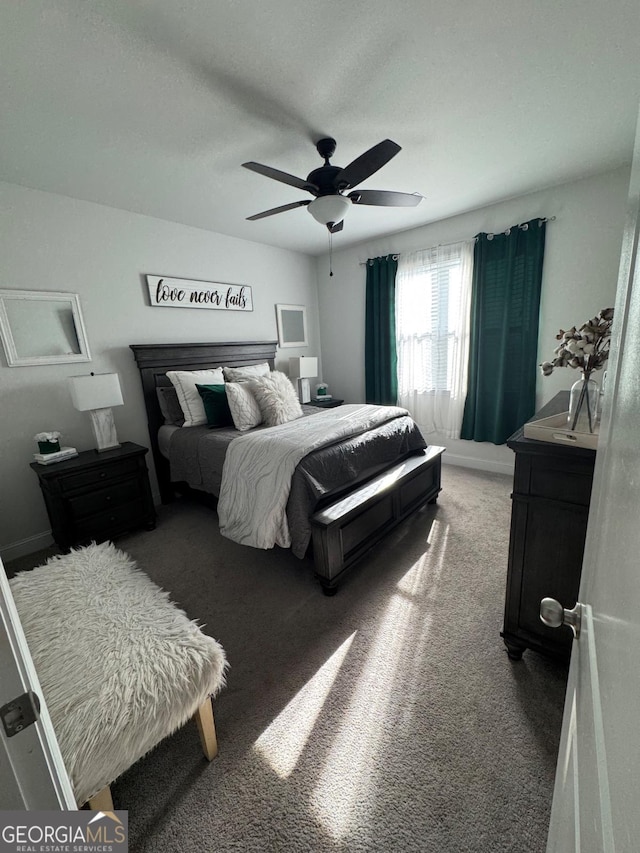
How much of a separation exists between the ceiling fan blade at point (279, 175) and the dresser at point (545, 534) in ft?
5.67

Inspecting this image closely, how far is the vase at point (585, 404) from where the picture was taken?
1.20 m

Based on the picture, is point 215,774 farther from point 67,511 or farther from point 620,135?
→ point 620,135

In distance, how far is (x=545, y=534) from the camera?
4.08ft

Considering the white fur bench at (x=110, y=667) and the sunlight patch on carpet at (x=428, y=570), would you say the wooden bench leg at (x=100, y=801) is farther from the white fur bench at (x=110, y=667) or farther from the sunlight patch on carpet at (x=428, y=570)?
the sunlight patch on carpet at (x=428, y=570)

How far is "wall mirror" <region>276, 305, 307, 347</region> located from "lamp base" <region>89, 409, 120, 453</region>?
223 cm

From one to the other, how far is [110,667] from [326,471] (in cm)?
130

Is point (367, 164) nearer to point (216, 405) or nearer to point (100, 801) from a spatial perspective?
point (216, 405)

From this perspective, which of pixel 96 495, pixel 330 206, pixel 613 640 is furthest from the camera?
pixel 96 495

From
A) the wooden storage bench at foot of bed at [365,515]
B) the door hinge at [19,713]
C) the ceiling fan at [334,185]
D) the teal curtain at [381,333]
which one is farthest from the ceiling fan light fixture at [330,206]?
the door hinge at [19,713]

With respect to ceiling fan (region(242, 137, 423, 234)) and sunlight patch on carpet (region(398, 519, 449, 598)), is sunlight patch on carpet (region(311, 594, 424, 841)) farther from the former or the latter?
ceiling fan (region(242, 137, 423, 234))

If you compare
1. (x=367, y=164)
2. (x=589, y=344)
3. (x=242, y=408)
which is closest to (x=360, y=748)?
(x=589, y=344)

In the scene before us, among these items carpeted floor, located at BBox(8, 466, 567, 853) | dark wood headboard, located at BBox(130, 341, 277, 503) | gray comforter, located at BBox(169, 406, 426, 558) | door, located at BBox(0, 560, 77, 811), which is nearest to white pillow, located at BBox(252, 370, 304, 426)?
gray comforter, located at BBox(169, 406, 426, 558)

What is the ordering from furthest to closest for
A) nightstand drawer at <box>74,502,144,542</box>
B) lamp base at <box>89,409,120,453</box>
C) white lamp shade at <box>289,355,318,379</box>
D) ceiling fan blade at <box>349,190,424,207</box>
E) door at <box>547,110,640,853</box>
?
white lamp shade at <box>289,355,318,379</box> → lamp base at <box>89,409,120,453</box> → nightstand drawer at <box>74,502,144,542</box> → ceiling fan blade at <box>349,190,424,207</box> → door at <box>547,110,640,853</box>

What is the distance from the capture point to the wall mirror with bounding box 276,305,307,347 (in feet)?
13.7
